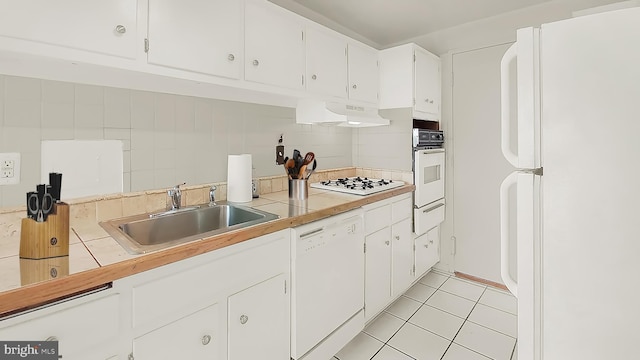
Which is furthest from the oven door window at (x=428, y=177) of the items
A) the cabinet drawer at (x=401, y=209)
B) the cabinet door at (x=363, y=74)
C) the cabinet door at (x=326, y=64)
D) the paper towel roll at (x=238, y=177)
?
the paper towel roll at (x=238, y=177)

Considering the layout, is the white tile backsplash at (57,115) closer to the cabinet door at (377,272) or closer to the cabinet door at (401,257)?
the cabinet door at (377,272)

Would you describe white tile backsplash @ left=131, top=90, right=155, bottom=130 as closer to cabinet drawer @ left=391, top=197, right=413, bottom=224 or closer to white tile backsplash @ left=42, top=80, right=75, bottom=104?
white tile backsplash @ left=42, top=80, right=75, bottom=104

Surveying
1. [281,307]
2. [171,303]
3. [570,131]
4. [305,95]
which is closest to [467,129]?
[305,95]

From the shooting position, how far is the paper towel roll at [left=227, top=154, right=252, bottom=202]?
1.83m

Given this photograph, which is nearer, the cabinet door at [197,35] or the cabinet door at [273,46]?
the cabinet door at [197,35]

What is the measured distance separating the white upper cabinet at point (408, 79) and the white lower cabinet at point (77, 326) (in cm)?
239

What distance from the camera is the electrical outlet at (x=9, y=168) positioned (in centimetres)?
118

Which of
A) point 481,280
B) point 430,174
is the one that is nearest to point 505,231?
point 430,174

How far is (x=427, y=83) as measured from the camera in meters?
2.72

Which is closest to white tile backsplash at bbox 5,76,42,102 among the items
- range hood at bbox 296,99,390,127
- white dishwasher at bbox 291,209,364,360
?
white dishwasher at bbox 291,209,364,360

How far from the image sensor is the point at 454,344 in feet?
6.45

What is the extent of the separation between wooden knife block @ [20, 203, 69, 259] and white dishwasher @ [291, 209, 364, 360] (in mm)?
897

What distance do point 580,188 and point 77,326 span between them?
152 centimetres

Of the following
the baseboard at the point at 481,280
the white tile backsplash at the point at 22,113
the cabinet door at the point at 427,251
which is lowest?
the baseboard at the point at 481,280
